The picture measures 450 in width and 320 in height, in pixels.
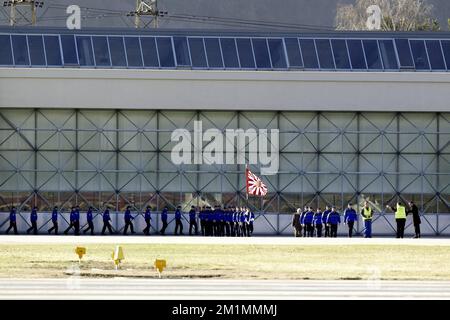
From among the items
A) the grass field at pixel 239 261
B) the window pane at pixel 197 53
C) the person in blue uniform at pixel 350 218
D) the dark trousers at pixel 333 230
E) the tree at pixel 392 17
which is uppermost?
the tree at pixel 392 17

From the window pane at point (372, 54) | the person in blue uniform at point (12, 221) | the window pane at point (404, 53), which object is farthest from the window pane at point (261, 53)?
the person in blue uniform at point (12, 221)

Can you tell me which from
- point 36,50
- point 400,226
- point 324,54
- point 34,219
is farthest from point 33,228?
point 400,226

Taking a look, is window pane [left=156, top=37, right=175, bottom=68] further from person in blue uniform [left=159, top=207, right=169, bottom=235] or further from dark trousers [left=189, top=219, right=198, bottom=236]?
dark trousers [left=189, top=219, right=198, bottom=236]

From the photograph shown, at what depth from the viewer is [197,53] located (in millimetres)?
53062

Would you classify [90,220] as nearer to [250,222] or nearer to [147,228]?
[147,228]

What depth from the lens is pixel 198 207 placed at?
5250 cm

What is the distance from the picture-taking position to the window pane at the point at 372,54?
53.0 metres

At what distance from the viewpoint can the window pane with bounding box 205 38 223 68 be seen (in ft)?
173

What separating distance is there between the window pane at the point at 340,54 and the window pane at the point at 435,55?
340 centimetres

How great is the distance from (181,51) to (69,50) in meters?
4.41

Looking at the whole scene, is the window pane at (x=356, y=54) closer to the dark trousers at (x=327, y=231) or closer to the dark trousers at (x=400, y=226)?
the dark trousers at (x=327, y=231)

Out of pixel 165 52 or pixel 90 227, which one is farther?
pixel 165 52

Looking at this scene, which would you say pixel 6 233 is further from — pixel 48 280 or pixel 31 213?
pixel 48 280

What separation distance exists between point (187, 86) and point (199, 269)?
20.0 meters
